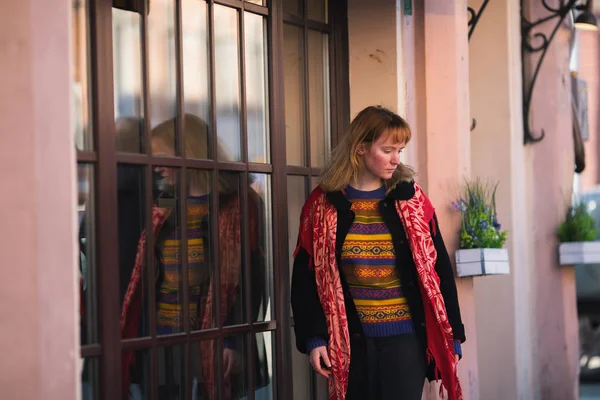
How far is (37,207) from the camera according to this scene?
3898 millimetres

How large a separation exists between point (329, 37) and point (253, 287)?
140cm

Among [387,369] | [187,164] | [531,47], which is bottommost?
[387,369]

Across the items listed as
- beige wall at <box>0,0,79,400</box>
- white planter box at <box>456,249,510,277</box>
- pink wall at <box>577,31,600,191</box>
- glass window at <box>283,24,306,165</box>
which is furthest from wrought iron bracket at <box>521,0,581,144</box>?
pink wall at <box>577,31,600,191</box>

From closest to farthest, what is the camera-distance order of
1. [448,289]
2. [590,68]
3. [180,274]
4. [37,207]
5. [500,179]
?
[37,207] → [180,274] → [448,289] → [500,179] → [590,68]

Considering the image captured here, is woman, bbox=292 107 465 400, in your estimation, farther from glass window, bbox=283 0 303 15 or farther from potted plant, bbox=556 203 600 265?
potted plant, bbox=556 203 600 265

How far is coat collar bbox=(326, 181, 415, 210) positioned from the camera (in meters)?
5.11

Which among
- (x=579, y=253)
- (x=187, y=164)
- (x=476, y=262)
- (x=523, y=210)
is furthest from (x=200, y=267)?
(x=579, y=253)

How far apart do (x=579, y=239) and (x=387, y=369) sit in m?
3.72

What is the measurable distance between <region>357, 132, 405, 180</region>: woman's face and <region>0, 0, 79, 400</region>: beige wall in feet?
4.92

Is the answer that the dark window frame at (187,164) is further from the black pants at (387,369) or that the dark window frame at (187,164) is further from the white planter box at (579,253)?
the white planter box at (579,253)

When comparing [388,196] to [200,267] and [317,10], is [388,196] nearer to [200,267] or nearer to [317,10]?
[200,267]

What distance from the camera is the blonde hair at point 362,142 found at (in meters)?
5.15

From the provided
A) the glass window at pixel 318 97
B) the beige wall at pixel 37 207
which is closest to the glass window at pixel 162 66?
the beige wall at pixel 37 207

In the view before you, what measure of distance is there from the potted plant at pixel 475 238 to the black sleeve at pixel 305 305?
4.83ft
